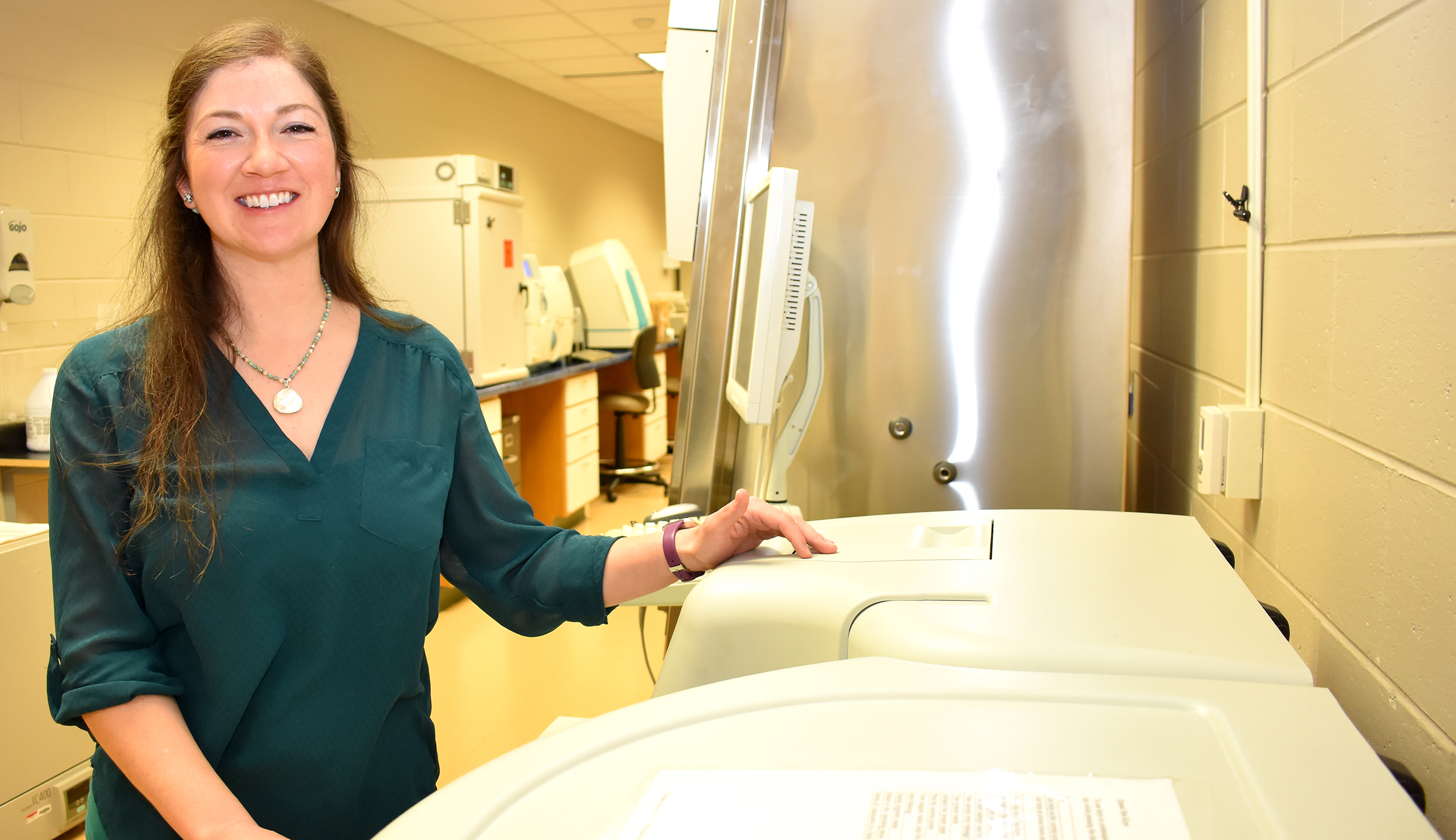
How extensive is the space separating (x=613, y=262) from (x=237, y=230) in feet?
14.7

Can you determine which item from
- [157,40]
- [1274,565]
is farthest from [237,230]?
[157,40]

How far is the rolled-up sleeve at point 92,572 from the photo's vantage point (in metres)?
0.86

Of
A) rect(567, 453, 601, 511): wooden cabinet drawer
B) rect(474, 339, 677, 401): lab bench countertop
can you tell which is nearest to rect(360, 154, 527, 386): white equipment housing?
rect(474, 339, 677, 401): lab bench countertop

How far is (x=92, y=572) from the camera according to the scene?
2.89 ft

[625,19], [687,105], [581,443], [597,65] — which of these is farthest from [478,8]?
[687,105]

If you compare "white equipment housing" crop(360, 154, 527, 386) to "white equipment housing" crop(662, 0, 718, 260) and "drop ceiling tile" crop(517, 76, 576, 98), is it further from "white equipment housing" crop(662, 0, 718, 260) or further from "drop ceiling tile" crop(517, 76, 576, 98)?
"drop ceiling tile" crop(517, 76, 576, 98)

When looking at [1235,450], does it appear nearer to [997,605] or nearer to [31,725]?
[997,605]

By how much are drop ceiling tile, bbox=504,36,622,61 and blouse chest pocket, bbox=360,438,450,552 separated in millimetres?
4730

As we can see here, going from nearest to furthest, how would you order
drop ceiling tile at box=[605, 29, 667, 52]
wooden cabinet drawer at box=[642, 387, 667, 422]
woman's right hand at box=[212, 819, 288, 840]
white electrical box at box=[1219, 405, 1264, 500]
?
woman's right hand at box=[212, 819, 288, 840] → white electrical box at box=[1219, 405, 1264, 500] → drop ceiling tile at box=[605, 29, 667, 52] → wooden cabinet drawer at box=[642, 387, 667, 422]

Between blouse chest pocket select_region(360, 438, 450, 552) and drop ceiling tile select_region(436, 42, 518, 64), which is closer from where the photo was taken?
blouse chest pocket select_region(360, 438, 450, 552)

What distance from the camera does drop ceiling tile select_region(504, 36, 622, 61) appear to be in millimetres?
5250

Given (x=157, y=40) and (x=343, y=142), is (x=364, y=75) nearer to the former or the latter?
A: (x=157, y=40)

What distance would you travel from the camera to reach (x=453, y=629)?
345cm

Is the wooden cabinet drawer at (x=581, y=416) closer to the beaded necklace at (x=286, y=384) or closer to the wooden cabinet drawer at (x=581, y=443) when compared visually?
the wooden cabinet drawer at (x=581, y=443)
